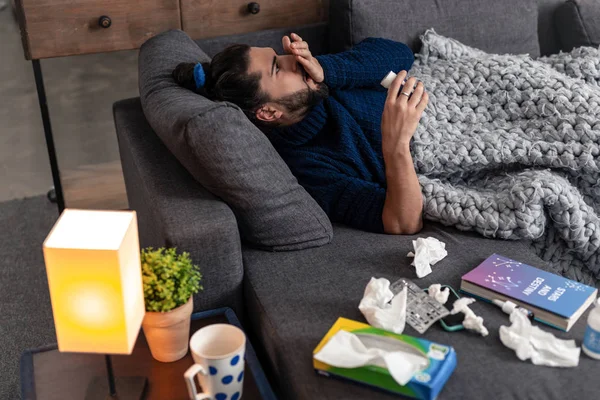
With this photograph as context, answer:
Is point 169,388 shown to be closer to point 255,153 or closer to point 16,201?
point 255,153

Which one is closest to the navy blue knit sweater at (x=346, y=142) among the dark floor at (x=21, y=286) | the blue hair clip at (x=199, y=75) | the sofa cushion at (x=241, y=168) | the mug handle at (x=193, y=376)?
the sofa cushion at (x=241, y=168)

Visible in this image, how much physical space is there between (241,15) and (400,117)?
0.96m

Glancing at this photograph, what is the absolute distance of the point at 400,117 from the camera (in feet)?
5.24

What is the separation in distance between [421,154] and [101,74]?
61.2 inches

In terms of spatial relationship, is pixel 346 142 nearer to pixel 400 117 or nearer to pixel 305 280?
pixel 400 117

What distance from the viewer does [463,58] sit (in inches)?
79.0

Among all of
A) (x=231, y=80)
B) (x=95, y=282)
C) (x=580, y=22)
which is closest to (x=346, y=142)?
(x=231, y=80)

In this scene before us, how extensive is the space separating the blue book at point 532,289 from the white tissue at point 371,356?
0.99 ft

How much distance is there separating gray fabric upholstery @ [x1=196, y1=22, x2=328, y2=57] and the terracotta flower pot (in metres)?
1.09

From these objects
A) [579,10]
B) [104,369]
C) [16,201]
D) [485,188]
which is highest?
[579,10]

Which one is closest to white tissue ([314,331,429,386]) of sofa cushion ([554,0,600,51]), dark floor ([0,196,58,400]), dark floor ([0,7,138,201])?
dark floor ([0,196,58,400])

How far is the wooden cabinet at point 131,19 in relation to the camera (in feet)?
6.91

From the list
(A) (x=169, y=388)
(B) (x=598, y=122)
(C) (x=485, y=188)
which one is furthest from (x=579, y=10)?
(A) (x=169, y=388)

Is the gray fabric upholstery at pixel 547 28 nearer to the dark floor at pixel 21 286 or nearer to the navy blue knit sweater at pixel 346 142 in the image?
the navy blue knit sweater at pixel 346 142
